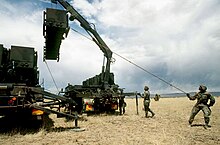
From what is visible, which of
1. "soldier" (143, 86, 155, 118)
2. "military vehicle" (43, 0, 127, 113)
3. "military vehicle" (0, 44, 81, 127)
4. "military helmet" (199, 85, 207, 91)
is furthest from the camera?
"soldier" (143, 86, 155, 118)

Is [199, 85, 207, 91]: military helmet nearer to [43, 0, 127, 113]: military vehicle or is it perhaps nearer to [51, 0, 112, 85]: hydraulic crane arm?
[43, 0, 127, 113]: military vehicle

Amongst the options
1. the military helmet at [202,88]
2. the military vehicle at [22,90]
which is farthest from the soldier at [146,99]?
the military vehicle at [22,90]

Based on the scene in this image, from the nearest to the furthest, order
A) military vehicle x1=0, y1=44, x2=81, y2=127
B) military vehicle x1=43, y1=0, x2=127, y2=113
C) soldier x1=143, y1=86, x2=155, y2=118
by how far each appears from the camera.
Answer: military vehicle x1=0, y1=44, x2=81, y2=127 < military vehicle x1=43, y1=0, x2=127, y2=113 < soldier x1=143, y1=86, x2=155, y2=118

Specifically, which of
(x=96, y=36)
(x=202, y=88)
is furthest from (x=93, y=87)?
(x=202, y=88)

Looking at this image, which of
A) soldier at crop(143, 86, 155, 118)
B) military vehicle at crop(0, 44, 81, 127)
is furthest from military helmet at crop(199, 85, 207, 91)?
military vehicle at crop(0, 44, 81, 127)

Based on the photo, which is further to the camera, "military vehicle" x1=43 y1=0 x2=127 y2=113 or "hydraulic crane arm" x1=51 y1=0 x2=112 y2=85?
"hydraulic crane arm" x1=51 y1=0 x2=112 y2=85

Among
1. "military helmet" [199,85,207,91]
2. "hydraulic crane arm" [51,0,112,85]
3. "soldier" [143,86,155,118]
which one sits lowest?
"soldier" [143,86,155,118]

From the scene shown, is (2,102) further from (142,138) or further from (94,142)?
(142,138)

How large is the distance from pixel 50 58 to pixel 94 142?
6239mm

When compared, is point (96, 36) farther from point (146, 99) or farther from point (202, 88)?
point (202, 88)

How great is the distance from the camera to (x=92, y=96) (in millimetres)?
Answer: 11484

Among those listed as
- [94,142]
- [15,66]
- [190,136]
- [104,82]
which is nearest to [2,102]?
[15,66]

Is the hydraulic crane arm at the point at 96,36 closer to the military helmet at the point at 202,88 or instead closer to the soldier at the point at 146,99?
the soldier at the point at 146,99

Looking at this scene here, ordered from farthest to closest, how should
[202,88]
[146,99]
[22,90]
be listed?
[146,99], [202,88], [22,90]
